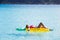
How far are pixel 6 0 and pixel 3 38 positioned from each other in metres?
36.9

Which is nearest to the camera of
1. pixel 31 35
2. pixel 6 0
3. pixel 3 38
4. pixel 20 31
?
pixel 3 38

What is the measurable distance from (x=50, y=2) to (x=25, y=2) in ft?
14.5

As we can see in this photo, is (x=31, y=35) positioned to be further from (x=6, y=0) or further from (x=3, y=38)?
(x=6, y=0)

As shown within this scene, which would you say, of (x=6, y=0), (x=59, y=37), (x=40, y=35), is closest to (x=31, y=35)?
(x=40, y=35)

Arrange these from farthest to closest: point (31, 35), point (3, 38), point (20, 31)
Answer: point (20, 31) → point (31, 35) → point (3, 38)

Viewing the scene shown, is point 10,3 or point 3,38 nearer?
point 3,38

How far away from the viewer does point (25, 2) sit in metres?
49.2

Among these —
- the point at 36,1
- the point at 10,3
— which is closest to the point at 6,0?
the point at 10,3

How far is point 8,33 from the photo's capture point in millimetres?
13117

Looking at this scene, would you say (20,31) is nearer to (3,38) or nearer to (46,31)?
(46,31)

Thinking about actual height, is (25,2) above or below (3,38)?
above

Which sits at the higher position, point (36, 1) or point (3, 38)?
point (36, 1)

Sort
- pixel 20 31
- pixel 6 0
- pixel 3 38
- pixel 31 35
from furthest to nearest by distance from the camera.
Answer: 1. pixel 6 0
2. pixel 20 31
3. pixel 31 35
4. pixel 3 38

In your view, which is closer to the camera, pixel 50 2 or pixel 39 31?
pixel 39 31
